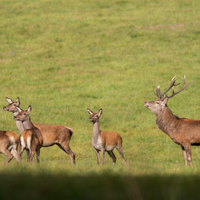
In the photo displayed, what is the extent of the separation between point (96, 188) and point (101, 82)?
729 inches

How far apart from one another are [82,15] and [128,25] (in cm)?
507

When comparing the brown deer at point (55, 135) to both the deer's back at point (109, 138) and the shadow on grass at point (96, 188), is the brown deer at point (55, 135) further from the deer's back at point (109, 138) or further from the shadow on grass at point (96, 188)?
the shadow on grass at point (96, 188)

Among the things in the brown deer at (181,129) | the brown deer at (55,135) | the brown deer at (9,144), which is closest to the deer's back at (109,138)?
the brown deer at (55,135)

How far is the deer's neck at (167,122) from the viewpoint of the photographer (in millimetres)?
10990

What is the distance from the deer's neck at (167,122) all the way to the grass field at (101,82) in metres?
0.98

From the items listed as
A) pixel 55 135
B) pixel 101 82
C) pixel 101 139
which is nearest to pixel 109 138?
pixel 101 139

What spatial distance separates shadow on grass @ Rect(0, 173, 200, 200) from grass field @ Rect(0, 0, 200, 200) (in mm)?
14

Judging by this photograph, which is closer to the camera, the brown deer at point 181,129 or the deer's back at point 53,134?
the brown deer at point 181,129

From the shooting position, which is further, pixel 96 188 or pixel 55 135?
pixel 55 135

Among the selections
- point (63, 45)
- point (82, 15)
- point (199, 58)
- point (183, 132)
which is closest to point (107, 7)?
point (82, 15)

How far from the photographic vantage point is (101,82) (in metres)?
23.1

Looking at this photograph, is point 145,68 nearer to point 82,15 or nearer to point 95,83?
point 95,83

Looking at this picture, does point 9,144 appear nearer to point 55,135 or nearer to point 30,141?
point 30,141

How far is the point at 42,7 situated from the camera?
3831 centimetres
